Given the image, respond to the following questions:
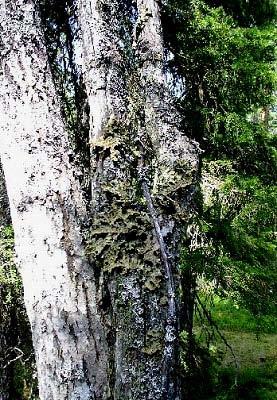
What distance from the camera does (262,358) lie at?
8.60 metres

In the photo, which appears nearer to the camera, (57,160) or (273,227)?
(57,160)

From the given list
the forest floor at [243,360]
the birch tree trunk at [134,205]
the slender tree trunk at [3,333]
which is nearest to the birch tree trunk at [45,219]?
the birch tree trunk at [134,205]

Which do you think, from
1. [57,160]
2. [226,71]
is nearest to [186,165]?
[57,160]

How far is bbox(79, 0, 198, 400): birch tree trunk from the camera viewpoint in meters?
1.50

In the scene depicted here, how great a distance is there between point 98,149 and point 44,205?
28 centimetres

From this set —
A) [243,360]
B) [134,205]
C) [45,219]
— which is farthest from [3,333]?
[243,360]

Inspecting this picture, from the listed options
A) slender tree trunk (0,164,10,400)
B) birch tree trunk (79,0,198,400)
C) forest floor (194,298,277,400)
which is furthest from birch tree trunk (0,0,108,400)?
forest floor (194,298,277,400)

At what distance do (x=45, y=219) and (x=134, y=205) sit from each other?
13.0 inches

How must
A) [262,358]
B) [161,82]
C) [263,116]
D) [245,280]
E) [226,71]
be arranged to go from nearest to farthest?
[161,82], [245,280], [226,71], [262,358], [263,116]

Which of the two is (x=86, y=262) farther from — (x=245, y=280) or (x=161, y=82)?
(x=245, y=280)

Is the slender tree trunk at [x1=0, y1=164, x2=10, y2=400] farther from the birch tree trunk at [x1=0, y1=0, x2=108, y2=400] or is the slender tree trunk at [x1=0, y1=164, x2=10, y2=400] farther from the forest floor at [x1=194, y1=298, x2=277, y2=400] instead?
the forest floor at [x1=194, y1=298, x2=277, y2=400]

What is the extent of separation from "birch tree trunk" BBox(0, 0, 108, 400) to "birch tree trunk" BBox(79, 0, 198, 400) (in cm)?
8

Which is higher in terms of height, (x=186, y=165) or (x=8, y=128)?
(x=8, y=128)

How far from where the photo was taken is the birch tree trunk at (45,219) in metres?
1.62
